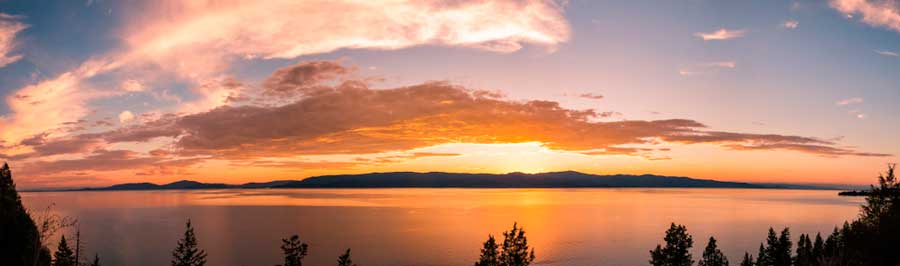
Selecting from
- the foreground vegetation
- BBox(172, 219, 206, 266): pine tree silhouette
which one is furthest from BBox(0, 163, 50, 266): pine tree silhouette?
BBox(172, 219, 206, 266): pine tree silhouette

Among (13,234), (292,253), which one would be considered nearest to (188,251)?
(292,253)

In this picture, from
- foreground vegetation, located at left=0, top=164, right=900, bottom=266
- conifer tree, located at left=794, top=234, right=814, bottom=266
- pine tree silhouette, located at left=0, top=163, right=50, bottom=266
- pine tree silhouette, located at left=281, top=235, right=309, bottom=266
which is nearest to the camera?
conifer tree, located at left=794, top=234, right=814, bottom=266

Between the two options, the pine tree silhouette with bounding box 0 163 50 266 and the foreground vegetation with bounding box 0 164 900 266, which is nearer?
the foreground vegetation with bounding box 0 164 900 266

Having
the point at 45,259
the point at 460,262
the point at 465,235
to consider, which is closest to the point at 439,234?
the point at 465,235

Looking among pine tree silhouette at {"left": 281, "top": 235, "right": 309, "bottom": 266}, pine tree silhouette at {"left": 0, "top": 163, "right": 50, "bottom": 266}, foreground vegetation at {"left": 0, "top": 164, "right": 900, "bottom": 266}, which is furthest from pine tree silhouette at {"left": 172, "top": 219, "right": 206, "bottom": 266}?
pine tree silhouette at {"left": 0, "top": 163, "right": 50, "bottom": 266}

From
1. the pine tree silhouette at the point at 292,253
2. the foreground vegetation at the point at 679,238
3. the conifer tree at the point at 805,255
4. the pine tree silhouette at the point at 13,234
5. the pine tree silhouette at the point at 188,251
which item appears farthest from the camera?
the pine tree silhouette at the point at 188,251

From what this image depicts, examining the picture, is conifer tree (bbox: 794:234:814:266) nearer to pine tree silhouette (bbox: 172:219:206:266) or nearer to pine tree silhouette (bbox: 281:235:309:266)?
pine tree silhouette (bbox: 281:235:309:266)

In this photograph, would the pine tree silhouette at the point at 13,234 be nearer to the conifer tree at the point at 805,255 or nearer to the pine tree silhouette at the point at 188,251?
the pine tree silhouette at the point at 188,251

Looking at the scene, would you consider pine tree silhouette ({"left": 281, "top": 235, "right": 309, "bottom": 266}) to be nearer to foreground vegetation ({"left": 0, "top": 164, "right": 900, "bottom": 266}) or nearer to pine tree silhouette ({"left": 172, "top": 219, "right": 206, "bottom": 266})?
foreground vegetation ({"left": 0, "top": 164, "right": 900, "bottom": 266})

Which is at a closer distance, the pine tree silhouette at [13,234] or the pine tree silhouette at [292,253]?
the pine tree silhouette at [13,234]

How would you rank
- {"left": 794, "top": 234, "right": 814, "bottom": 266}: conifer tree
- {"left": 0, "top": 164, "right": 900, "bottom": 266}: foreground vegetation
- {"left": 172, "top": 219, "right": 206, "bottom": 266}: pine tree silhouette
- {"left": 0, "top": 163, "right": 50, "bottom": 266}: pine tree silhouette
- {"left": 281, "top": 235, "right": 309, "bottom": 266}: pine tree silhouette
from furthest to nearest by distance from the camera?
{"left": 172, "top": 219, "right": 206, "bottom": 266}: pine tree silhouette → {"left": 281, "top": 235, "right": 309, "bottom": 266}: pine tree silhouette → {"left": 0, "top": 163, "right": 50, "bottom": 266}: pine tree silhouette → {"left": 0, "top": 164, "right": 900, "bottom": 266}: foreground vegetation → {"left": 794, "top": 234, "right": 814, "bottom": 266}: conifer tree

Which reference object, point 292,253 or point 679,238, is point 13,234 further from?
point 679,238

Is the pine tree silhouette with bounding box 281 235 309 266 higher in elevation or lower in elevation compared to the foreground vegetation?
lower

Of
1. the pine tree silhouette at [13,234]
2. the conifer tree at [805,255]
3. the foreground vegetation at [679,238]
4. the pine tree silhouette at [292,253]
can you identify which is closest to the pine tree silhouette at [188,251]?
the foreground vegetation at [679,238]
